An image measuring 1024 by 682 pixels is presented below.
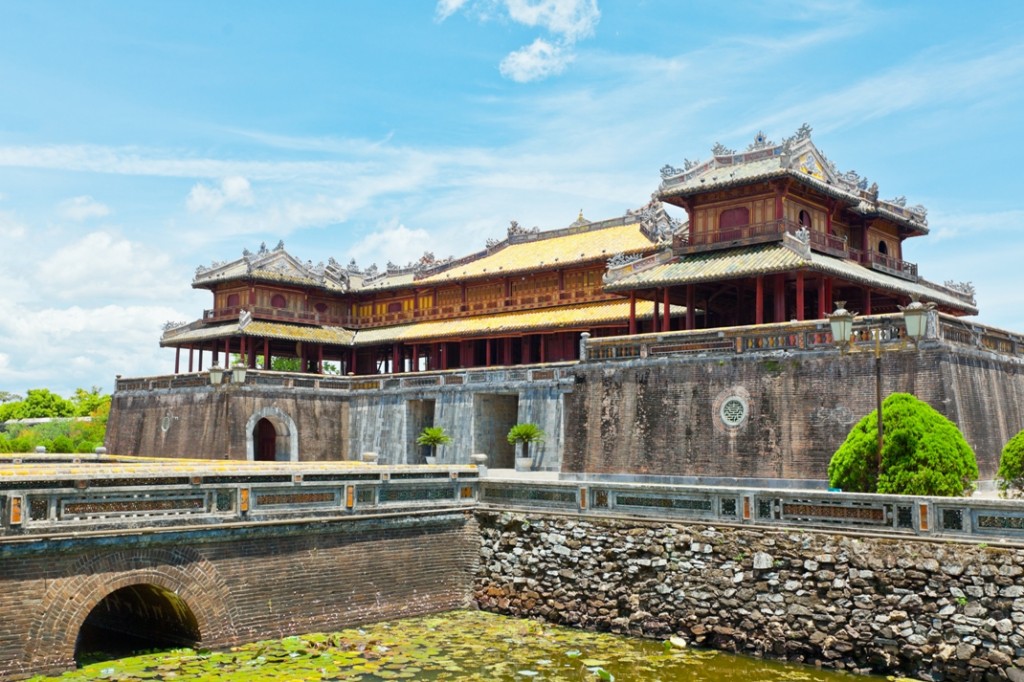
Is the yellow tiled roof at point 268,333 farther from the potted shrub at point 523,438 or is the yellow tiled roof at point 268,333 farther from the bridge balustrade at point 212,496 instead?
the bridge balustrade at point 212,496

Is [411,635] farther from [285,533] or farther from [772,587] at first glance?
[772,587]

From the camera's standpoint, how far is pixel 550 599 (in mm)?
17422

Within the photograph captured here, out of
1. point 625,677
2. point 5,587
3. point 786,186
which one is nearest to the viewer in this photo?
point 5,587

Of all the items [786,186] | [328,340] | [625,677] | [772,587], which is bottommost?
[625,677]

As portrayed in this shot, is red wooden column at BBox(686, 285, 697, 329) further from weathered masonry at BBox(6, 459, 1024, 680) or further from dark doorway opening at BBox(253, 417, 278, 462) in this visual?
dark doorway opening at BBox(253, 417, 278, 462)

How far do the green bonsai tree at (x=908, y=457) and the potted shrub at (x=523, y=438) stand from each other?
14.3 m

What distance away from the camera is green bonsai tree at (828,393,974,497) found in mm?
15133

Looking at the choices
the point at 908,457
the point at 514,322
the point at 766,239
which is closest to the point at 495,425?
the point at 514,322

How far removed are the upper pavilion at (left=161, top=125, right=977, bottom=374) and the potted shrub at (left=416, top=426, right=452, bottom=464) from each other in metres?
5.78

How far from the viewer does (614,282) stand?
97.4 ft

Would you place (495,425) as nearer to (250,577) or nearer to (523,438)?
(523,438)

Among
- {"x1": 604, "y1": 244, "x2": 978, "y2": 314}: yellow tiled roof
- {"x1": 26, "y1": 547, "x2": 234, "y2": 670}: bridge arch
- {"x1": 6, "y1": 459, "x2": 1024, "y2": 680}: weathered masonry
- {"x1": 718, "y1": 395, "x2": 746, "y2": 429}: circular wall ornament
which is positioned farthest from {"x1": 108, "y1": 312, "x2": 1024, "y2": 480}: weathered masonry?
{"x1": 26, "y1": 547, "x2": 234, "y2": 670}: bridge arch

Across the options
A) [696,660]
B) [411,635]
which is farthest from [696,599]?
[411,635]

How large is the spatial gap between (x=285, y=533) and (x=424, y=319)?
2785cm
